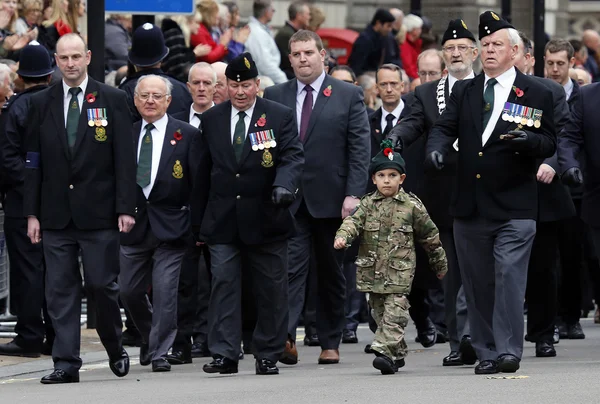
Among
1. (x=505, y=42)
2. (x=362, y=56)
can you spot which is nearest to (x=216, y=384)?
(x=505, y=42)

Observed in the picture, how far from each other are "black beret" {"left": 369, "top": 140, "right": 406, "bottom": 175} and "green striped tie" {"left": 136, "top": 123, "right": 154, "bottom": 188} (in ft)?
5.83

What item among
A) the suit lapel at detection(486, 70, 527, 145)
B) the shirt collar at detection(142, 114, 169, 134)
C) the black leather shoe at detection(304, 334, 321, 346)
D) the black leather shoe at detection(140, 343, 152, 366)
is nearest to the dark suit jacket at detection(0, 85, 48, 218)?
the shirt collar at detection(142, 114, 169, 134)

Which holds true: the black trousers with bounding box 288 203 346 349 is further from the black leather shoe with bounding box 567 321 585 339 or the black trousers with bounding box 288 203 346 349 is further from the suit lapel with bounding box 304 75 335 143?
the black leather shoe with bounding box 567 321 585 339

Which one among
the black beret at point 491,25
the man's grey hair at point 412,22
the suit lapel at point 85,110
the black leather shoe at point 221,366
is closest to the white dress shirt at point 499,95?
the black beret at point 491,25

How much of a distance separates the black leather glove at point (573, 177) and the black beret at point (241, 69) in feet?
7.30

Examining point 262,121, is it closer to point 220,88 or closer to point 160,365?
point 160,365

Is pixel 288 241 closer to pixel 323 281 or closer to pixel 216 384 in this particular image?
pixel 323 281

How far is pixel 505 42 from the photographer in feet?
38.8

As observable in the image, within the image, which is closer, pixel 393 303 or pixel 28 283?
pixel 393 303

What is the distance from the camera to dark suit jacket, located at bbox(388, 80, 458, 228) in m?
13.1

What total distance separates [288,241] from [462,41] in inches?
75.5

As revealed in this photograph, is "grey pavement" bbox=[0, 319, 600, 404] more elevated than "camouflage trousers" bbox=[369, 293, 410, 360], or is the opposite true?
"camouflage trousers" bbox=[369, 293, 410, 360]

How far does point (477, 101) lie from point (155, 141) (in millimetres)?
2664

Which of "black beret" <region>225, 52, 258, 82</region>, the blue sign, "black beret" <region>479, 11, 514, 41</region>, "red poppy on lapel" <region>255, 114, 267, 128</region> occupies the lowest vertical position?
"red poppy on lapel" <region>255, 114, 267, 128</region>
